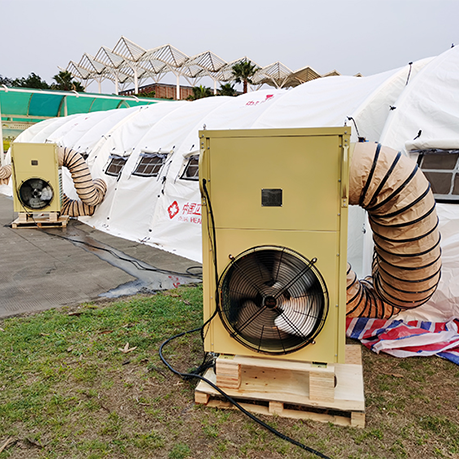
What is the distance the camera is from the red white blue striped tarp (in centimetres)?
406

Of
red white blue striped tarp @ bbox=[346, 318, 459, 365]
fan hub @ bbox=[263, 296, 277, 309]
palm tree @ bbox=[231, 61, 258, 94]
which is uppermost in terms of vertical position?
palm tree @ bbox=[231, 61, 258, 94]

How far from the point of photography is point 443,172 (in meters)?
4.94

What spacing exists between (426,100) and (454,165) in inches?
43.7

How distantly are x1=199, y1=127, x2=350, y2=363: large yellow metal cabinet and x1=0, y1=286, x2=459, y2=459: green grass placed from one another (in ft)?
1.97

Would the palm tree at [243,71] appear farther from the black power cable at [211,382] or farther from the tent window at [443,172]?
the black power cable at [211,382]

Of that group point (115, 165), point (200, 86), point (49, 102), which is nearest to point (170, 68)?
point (200, 86)

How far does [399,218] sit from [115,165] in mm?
10061

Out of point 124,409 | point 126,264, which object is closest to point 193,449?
point 124,409

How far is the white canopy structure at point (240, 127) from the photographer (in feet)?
17.3

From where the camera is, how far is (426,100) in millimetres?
5453

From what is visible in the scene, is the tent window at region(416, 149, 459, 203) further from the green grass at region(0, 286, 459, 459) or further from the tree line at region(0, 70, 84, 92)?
the tree line at region(0, 70, 84, 92)

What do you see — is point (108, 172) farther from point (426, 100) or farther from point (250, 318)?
point (250, 318)

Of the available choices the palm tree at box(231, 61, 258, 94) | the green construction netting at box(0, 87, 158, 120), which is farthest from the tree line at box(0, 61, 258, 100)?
the green construction netting at box(0, 87, 158, 120)

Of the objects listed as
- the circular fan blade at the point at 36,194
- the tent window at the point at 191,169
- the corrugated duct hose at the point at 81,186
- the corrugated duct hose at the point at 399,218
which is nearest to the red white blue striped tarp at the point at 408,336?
the corrugated duct hose at the point at 399,218
